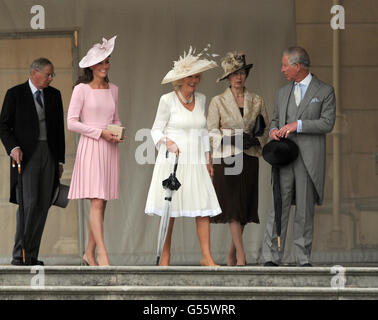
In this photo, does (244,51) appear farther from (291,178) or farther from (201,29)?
(291,178)

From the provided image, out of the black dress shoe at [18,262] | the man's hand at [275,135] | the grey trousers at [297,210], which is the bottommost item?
the black dress shoe at [18,262]

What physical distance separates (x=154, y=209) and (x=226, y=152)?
0.91 meters

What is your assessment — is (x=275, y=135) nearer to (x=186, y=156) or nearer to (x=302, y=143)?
(x=302, y=143)

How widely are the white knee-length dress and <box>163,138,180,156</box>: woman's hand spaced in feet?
0.29

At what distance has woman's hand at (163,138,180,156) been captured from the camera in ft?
34.6

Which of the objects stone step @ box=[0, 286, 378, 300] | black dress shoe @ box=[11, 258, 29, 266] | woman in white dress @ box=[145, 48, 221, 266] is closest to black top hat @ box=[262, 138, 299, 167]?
woman in white dress @ box=[145, 48, 221, 266]

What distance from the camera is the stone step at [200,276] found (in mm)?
9688

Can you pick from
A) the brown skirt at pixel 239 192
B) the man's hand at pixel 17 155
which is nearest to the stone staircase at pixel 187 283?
the man's hand at pixel 17 155

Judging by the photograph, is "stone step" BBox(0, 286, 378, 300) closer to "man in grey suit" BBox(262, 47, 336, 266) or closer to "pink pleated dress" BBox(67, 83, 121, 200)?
"man in grey suit" BBox(262, 47, 336, 266)

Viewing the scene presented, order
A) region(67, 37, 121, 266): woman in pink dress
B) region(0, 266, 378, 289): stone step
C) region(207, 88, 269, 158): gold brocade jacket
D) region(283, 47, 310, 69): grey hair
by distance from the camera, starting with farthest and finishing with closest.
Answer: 1. region(207, 88, 269, 158): gold brocade jacket
2. region(67, 37, 121, 266): woman in pink dress
3. region(283, 47, 310, 69): grey hair
4. region(0, 266, 378, 289): stone step

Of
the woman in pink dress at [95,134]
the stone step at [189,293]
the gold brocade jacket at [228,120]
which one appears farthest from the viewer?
the gold brocade jacket at [228,120]

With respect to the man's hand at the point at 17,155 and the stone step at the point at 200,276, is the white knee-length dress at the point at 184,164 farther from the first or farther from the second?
the man's hand at the point at 17,155

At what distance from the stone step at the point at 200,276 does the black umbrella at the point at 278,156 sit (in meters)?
0.94
